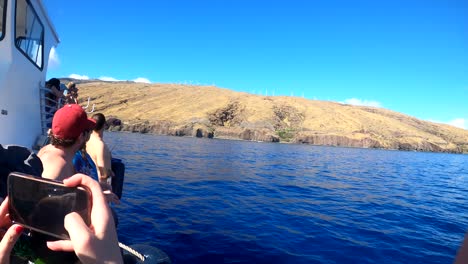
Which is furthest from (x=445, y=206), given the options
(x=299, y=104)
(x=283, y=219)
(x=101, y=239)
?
(x=299, y=104)

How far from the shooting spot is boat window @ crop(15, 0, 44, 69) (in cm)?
667

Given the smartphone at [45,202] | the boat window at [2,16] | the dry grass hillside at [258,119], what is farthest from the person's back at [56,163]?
the dry grass hillside at [258,119]

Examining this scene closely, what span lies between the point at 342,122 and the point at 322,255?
5483 inches

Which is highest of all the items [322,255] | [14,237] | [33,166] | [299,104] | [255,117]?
[299,104]

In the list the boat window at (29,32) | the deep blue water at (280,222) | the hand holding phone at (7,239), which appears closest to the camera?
the hand holding phone at (7,239)

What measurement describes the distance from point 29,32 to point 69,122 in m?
5.81

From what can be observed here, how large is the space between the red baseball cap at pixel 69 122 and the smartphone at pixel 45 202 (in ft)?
2.66

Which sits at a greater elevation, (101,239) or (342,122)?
(342,122)

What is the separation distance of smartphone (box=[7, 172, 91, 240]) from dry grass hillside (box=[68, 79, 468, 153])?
307 ft

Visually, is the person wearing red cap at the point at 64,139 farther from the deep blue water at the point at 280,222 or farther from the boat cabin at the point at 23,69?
the deep blue water at the point at 280,222

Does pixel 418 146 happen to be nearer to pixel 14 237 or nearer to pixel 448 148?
pixel 448 148

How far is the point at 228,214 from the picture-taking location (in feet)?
33.8

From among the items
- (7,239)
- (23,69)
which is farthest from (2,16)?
(7,239)

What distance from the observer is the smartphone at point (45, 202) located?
220 cm
